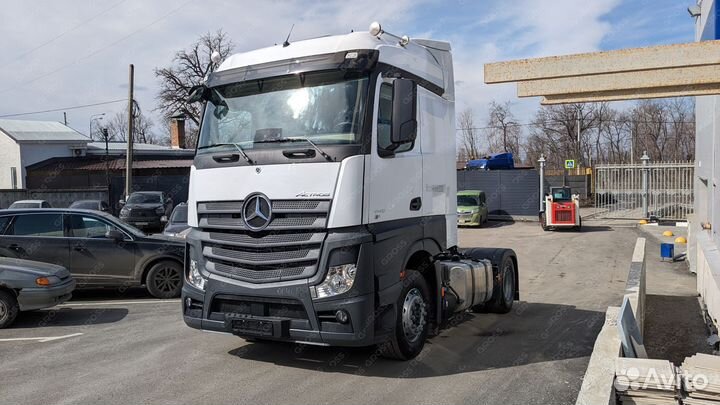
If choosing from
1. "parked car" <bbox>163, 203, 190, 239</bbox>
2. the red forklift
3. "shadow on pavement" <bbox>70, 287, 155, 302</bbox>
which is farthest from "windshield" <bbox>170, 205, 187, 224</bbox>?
the red forklift

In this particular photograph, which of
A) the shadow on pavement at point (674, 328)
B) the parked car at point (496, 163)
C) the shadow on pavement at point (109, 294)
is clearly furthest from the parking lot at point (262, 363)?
the parked car at point (496, 163)

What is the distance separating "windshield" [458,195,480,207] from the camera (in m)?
28.0

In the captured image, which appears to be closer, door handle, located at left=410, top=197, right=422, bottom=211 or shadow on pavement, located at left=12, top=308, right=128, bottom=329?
door handle, located at left=410, top=197, right=422, bottom=211

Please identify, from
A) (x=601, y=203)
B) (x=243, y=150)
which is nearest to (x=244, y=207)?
(x=243, y=150)

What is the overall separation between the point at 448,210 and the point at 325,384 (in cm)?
283

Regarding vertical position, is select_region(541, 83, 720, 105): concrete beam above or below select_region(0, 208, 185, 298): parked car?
above

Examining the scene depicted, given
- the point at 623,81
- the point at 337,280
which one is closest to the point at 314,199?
the point at 337,280

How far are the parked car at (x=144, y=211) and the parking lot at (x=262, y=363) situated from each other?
14555 millimetres

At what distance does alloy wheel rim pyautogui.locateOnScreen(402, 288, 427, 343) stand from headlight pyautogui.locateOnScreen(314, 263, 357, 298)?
0.95m

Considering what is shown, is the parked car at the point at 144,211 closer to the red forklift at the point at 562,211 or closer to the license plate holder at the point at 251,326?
the red forklift at the point at 562,211

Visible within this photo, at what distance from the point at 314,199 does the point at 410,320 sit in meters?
1.74

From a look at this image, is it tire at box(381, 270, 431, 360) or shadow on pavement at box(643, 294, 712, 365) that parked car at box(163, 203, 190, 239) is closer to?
tire at box(381, 270, 431, 360)

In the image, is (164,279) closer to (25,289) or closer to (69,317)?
(69,317)

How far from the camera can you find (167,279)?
10.2m
